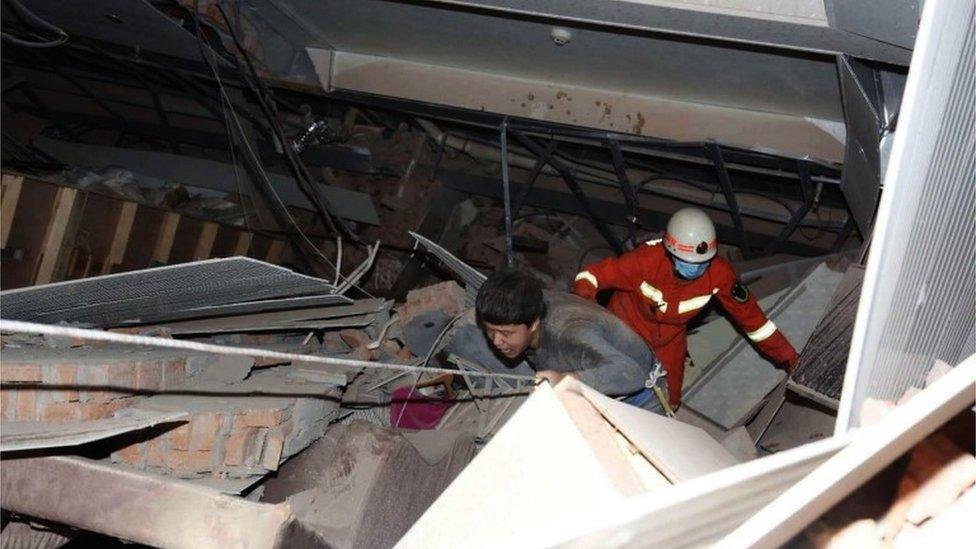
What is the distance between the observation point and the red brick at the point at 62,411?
7.88ft

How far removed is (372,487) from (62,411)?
0.93 meters

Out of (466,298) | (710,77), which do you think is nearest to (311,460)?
(466,298)

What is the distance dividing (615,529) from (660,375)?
2794 millimetres

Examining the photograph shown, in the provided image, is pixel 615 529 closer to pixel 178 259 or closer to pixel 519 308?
pixel 519 308

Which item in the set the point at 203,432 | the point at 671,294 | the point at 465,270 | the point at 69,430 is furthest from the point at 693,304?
the point at 69,430

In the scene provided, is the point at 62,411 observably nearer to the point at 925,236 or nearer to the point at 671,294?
the point at 925,236

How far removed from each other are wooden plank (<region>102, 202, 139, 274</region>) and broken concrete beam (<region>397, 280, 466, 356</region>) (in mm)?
2265

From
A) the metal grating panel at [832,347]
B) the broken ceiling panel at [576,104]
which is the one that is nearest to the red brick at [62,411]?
the metal grating panel at [832,347]

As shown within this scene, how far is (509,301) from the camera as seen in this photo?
11.4 ft

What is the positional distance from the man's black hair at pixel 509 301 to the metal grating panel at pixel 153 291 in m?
0.58

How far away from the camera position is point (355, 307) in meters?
4.03

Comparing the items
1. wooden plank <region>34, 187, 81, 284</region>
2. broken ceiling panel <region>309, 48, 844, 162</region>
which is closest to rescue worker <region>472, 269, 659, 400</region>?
broken ceiling panel <region>309, 48, 844, 162</region>

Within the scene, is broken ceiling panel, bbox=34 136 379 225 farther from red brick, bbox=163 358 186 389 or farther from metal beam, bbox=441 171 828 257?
red brick, bbox=163 358 186 389

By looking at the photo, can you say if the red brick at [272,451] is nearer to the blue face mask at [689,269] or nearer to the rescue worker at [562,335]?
the rescue worker at [562,335]
